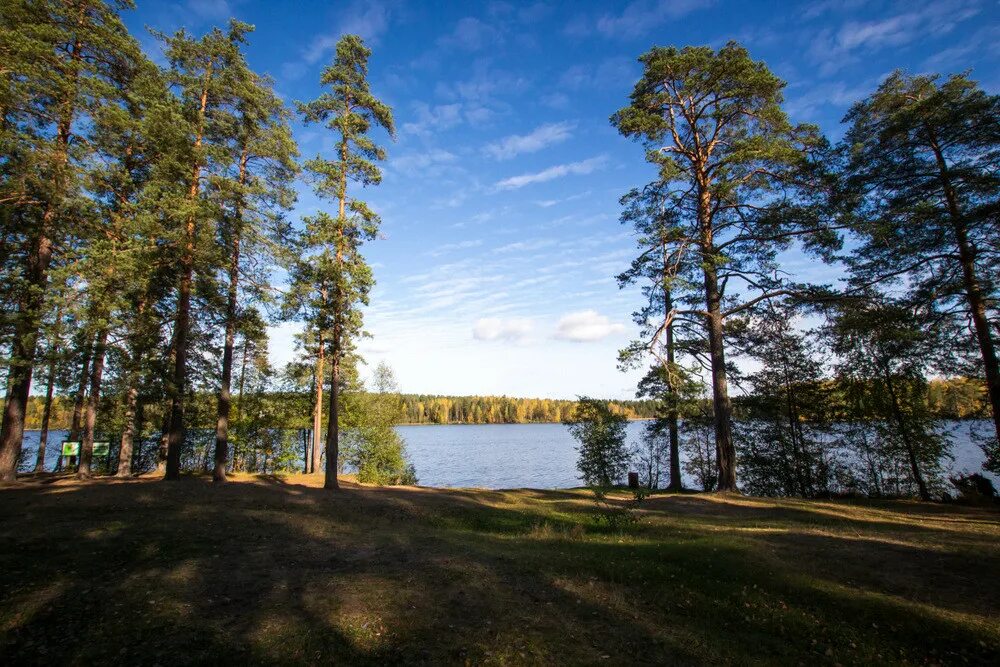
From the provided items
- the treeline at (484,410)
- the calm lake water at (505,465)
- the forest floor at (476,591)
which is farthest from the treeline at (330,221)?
the treeline at (484,410)

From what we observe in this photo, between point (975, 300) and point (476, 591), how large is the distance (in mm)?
17643

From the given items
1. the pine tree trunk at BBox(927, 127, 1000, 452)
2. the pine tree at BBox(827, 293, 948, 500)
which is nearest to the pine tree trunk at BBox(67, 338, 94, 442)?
the pine tree at BBox(827, 293, 948, 500)

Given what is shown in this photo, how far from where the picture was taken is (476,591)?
727 centimetres

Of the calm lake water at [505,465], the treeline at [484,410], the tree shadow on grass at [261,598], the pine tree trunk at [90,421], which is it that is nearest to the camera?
the tree shadow on grass at [261,598]

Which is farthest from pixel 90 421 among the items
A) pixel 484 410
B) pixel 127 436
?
pixel 484 410

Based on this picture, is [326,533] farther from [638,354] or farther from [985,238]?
[985,238]

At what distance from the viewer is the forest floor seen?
5582mm

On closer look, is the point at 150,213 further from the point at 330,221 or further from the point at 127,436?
the point at 127,436

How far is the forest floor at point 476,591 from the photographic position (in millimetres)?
5582

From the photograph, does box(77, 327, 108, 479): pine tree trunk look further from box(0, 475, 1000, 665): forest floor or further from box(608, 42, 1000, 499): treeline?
box(608, 42, 1000, 499): treeline

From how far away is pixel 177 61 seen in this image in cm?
1858

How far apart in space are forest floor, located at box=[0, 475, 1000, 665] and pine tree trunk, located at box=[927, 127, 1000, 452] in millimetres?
4306

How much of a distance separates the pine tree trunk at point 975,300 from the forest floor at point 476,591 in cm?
431

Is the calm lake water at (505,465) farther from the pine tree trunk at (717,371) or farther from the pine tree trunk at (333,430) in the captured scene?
the pine tree trunk at (333,430)
